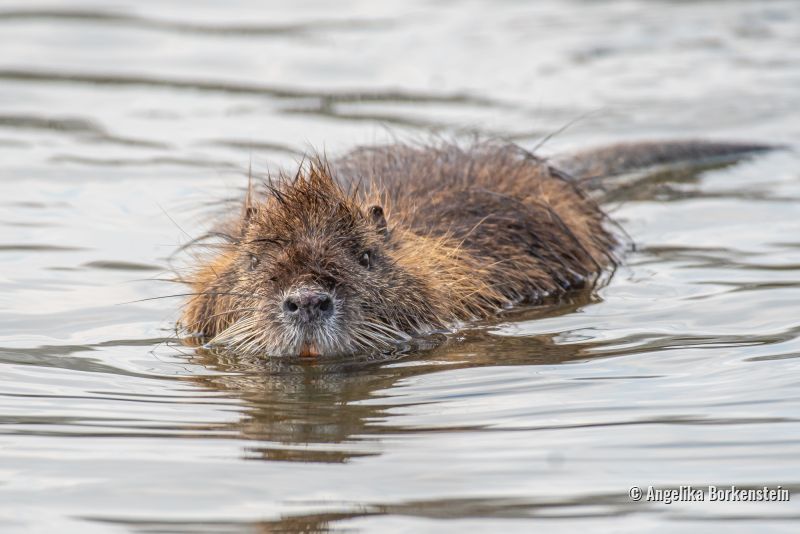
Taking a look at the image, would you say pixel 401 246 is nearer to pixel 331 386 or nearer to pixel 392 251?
pixel 392 251

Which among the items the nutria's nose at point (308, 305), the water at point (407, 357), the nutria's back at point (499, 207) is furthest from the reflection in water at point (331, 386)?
the nutria's back at point (499, 207)

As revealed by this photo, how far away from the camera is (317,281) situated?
5.49 metres

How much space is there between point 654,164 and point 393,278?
155 inches

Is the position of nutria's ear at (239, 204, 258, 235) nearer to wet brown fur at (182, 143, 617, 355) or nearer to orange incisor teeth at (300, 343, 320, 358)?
wet brown fur at (182, 143, 617, 355)

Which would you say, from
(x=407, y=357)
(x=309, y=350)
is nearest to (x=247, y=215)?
(x=309, y=350)

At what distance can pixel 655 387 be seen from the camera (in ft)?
17.3

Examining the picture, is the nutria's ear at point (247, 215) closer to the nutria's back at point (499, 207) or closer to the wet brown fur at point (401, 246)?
the wet brown fur at point (401, 246)

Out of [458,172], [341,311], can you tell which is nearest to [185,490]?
[341,311]

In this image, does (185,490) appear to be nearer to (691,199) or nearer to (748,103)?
(691,199)

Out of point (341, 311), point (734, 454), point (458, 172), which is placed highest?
point (458, 172)

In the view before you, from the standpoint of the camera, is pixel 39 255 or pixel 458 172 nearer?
pixel 458 172

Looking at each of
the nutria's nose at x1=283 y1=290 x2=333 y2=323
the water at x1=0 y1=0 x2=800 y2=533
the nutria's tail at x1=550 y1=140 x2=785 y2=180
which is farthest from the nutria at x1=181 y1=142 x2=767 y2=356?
the nutria's tail at x1=550 y1=140 x2=785 y2=180

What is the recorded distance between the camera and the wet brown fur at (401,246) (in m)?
5.62

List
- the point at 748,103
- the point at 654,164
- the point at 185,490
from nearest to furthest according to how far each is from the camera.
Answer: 1. the point at 185,490
2. the point at 654,164
3. the point at 748,103
